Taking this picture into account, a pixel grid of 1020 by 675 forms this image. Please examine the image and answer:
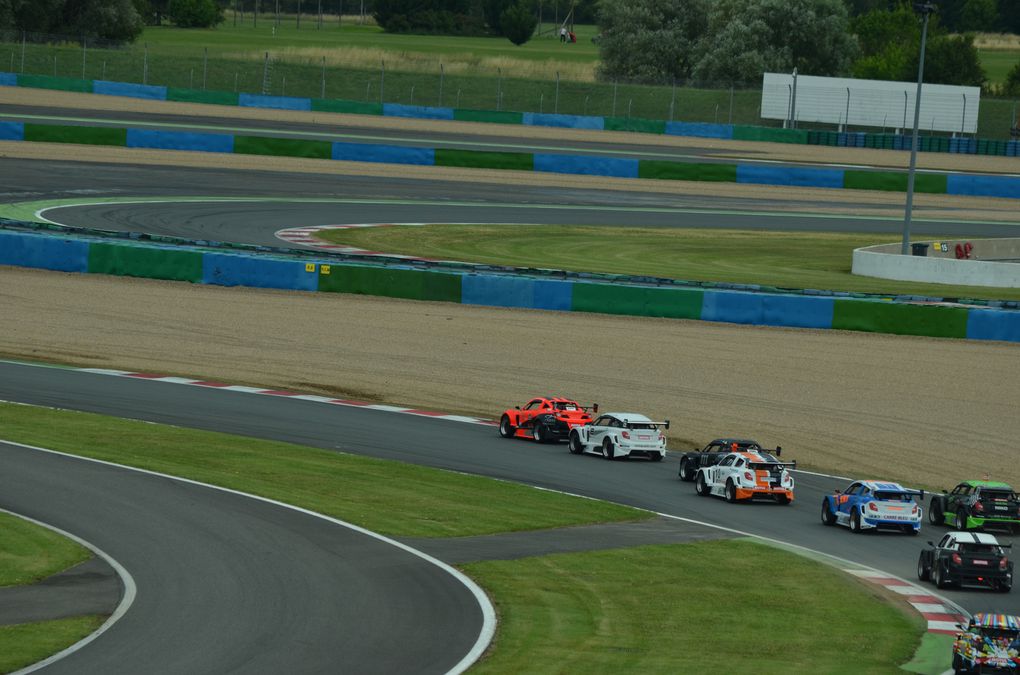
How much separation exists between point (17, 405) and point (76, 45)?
238ft

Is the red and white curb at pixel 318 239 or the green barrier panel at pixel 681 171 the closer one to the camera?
the red and white curb at pixel 318 239

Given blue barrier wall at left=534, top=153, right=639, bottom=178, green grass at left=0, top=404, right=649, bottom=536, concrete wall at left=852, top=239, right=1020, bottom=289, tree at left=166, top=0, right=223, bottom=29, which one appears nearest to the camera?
green grass at left=0, top=404, right=649, bottom=536

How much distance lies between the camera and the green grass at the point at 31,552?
1390 centimetres

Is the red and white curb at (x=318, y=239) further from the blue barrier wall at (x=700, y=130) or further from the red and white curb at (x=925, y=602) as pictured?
the blue barrier wall at (x=700, y=130)

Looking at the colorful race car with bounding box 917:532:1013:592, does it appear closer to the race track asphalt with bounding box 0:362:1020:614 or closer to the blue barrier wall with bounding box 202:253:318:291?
the race track asphalt with bounding box 0:362:1020:614

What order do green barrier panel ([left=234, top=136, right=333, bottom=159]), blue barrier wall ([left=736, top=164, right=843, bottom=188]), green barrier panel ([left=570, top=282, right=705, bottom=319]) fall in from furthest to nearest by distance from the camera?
blue barrier wall ([left=736, top=164, right=843, bottom=188]) → green barrier panel ([left=234, top=136, right=333, bottom=159]) → green barrier panel ([left=570, top=282, right=705, bottom=319])

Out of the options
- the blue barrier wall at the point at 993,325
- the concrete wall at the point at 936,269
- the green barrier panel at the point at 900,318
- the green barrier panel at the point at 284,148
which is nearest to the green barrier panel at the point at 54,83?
the green barrier panel at the point at 284,148

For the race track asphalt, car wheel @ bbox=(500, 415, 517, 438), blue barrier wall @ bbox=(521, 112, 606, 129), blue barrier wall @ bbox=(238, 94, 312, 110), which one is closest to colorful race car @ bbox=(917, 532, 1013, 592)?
the race track asphalt

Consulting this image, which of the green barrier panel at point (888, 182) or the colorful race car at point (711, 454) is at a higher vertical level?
the green barrier panel at point (888, 182)

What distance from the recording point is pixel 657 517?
18328mm

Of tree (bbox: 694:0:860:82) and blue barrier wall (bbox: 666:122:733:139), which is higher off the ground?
tree (bbox: 694:0:860:82)

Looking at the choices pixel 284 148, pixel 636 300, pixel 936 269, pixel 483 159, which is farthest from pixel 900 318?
pixel 284 148

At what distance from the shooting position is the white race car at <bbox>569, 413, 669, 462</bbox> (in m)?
21.3

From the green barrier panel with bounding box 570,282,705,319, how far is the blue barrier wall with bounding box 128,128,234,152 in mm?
31574
